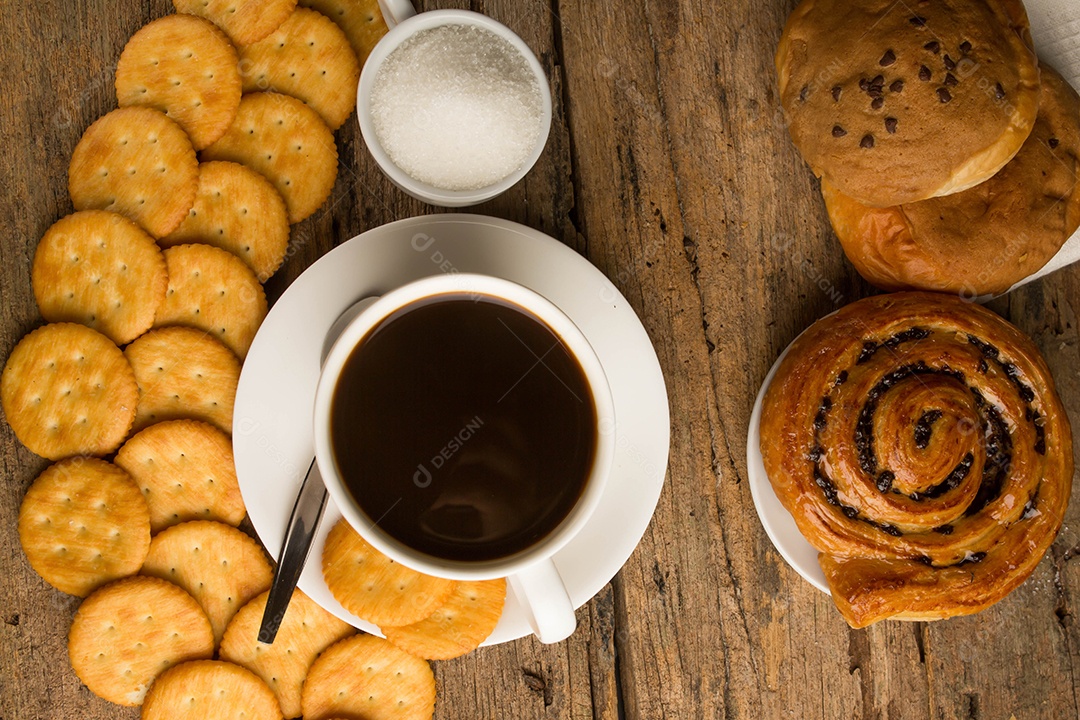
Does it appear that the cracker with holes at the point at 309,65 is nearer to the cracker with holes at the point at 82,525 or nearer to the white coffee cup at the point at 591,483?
the white coffee cup at the point at 591,483

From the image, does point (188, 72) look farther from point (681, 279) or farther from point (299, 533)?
point (681, 279)

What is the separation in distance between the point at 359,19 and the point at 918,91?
0.81 metres

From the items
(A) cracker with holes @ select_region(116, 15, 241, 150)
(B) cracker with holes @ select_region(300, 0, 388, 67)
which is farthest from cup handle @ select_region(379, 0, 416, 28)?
(A) cracker with holes @ select_region(116, 15, 241, 150)

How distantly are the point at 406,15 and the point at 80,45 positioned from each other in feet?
1.76

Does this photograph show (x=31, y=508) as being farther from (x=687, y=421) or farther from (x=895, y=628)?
(x=895, y=628)

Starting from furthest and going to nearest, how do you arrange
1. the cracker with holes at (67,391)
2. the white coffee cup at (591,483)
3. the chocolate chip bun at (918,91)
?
the cracker with holes at (67,391), the chocolate chip bun at (918,91), the white coffee cup at (591,483)

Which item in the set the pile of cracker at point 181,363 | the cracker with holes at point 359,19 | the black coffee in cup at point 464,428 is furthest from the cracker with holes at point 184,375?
the cracker with holes at point 359,19

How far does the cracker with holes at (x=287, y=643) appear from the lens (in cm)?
122

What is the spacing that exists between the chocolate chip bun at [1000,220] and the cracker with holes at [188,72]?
37.5 inches

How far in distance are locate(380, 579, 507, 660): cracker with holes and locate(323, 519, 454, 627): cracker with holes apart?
0.02 metres

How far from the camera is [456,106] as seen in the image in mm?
1111

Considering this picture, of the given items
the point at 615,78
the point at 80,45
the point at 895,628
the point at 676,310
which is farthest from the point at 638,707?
the point at 80,45

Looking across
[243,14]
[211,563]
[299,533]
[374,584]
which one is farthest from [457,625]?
[243,14]

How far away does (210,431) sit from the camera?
1204mm
